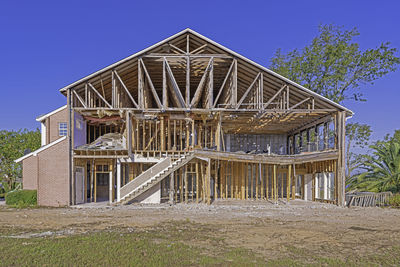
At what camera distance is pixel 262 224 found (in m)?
14.8

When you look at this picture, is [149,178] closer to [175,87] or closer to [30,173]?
[175,87]

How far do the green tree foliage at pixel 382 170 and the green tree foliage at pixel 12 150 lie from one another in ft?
117

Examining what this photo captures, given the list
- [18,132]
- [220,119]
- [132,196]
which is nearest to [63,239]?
[132,196]

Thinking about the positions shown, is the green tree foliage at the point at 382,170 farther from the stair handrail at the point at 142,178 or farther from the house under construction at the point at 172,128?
the stair handrail at the point at 142,178

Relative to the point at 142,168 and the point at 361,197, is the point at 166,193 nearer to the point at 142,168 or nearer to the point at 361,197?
the point at 142,168

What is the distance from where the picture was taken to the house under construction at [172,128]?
22.1 m

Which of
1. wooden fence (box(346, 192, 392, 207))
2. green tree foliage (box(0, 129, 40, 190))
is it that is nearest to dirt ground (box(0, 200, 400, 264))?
wooden fence (box(346, 192, 392, 207))

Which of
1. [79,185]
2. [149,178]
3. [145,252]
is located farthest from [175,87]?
[145,252]

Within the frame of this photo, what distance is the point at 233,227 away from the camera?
45.9 feet

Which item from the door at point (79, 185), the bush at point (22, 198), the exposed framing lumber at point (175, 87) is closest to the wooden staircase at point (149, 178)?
the door at point (79, 185)

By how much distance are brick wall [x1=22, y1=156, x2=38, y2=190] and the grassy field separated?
12.7 metres

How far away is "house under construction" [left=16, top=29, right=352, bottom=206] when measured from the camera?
22.1m

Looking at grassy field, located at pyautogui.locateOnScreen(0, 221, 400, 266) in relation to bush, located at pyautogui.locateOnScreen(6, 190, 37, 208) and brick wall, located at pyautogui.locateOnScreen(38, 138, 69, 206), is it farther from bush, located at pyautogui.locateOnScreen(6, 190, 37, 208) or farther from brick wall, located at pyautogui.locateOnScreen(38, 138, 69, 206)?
bush, located at pyautogui.locateOnScreen(6, 190, 37, 208)

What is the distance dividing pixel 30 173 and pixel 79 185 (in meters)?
4.37
